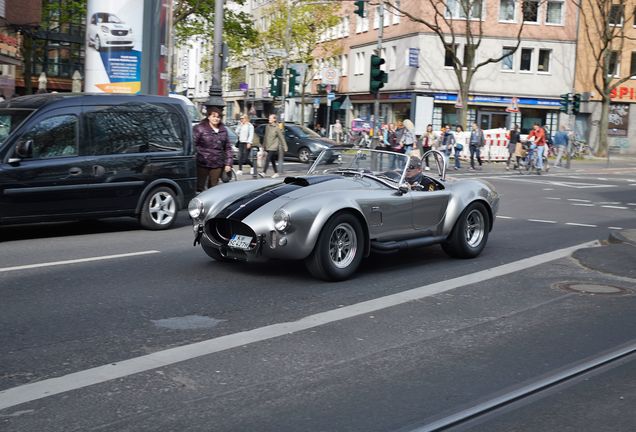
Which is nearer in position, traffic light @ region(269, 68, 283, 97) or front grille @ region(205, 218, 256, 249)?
front grille @ region(205, 218, 256, 249)

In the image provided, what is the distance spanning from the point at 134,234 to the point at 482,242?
4.80 metres

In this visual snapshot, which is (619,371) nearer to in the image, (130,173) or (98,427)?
(98,427)

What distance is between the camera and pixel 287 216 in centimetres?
830

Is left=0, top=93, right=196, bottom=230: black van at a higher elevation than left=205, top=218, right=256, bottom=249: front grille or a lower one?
higher

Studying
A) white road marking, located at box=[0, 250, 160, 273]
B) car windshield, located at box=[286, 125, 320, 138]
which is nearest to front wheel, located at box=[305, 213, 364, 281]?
white road marking, located at box=[0, 250, 160, 273]

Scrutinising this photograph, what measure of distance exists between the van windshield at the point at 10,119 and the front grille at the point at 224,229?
383cm

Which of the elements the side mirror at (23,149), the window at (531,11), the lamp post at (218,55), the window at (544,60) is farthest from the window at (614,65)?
the side mirror at (23,149)

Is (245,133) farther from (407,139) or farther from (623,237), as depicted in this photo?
(623,237)

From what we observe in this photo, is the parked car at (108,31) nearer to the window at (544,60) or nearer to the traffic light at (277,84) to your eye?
the traffic light at (277,84)

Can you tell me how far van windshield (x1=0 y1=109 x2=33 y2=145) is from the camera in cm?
1139

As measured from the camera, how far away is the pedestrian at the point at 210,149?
1411 centimetres

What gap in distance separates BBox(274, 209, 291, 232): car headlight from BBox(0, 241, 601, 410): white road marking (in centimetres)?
106

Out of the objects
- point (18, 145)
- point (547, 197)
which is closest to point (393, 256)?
point (18, 145)

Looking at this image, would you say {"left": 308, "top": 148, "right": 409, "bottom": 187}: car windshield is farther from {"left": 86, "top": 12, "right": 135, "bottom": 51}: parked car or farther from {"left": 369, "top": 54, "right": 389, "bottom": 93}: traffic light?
{"left": 369, "top": 54, "right": 389, "bottom": 93}: traffic light
